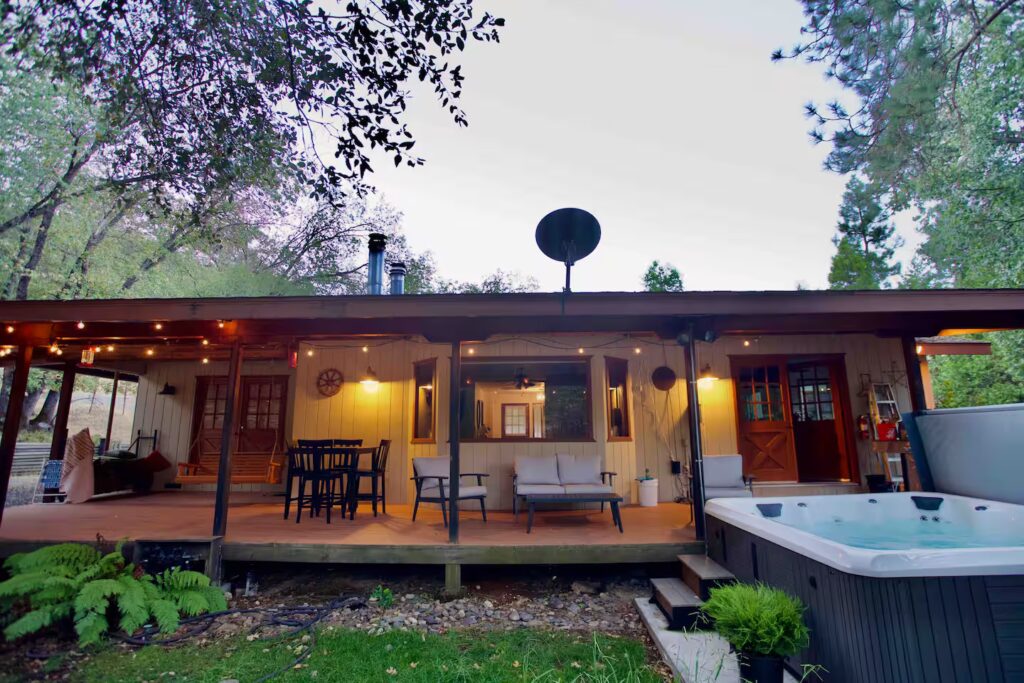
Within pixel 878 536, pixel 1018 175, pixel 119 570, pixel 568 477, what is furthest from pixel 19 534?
pixel 1018 175

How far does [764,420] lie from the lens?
7258 millimetres

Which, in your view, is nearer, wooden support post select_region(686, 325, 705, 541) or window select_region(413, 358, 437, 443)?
wooden support post select_region(686, 325, 705, 541)

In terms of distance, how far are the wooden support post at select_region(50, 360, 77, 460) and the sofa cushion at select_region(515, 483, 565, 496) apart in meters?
6.44

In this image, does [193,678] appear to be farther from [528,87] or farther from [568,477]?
[528,87]

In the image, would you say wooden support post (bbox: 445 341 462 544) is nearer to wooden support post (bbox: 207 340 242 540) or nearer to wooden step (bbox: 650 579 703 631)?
wooden step (bbox: 650 579 703 631)

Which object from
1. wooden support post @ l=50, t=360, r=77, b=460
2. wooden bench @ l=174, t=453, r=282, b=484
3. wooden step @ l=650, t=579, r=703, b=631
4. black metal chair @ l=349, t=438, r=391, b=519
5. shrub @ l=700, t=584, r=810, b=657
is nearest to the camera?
shrub @ l=700, t=584, r=810, b=657

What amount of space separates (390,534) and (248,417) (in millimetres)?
4816

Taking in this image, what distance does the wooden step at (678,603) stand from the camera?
11.0 ft

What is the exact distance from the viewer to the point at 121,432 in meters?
19.1

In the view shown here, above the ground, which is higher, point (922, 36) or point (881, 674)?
point (922, 36)

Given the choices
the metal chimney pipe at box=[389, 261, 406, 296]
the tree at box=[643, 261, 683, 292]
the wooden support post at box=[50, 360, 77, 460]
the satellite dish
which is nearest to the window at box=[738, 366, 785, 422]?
the satellite dish

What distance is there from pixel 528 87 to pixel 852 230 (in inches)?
624

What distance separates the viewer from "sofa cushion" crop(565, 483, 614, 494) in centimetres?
534

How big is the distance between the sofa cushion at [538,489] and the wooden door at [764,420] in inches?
120
